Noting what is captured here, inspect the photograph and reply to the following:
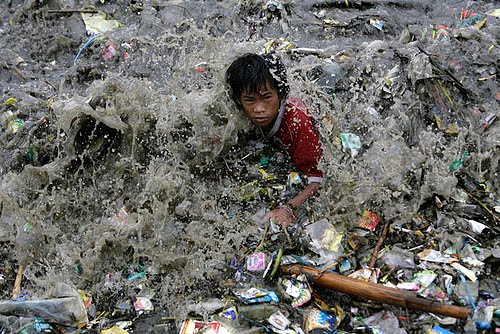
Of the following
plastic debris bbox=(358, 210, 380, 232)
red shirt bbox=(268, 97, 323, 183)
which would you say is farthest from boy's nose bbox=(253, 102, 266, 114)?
plastic debris bbox=(358, 210, 380, 232)

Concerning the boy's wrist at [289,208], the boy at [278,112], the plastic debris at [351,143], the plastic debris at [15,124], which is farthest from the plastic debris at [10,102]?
the plastic debris at [351,143]

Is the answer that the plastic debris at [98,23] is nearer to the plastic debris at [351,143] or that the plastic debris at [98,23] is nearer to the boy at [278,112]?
the boy at [278,112]

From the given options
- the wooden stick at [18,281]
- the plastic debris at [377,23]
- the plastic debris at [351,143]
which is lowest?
the wooden stick at [18,281]

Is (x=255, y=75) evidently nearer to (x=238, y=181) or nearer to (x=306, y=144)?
(x=306, y=144)

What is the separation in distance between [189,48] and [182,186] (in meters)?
1.73

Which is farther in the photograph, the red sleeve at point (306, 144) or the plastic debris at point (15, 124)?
the plastic debris at point (15, 124)

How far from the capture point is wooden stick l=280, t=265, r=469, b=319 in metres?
2.55

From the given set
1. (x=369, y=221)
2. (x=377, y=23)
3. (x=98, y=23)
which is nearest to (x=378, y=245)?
(x=369, y=221)

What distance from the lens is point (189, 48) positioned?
190 inches

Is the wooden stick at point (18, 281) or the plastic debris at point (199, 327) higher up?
the plastic debris at point (199, 327)

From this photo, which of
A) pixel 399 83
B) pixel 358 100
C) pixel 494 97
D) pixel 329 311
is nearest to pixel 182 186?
pixel 329 311

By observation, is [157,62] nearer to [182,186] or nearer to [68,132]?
[68,132]

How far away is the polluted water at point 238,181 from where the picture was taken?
284 cm

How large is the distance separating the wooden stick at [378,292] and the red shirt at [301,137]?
75 centimetres
